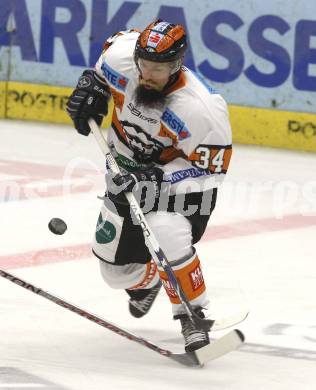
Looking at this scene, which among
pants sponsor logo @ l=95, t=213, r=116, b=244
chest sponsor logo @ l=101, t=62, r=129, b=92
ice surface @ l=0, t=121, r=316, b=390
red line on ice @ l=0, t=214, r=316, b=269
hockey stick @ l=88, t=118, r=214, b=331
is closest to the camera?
ice surface @ l=0, t=121, r=316, b=390

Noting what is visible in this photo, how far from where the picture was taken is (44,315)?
16.7ft

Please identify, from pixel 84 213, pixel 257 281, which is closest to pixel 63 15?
pixel 84 213

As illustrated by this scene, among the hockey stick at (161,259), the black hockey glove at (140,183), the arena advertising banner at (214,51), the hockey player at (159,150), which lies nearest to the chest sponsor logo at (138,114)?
the hockey player at (159,150)

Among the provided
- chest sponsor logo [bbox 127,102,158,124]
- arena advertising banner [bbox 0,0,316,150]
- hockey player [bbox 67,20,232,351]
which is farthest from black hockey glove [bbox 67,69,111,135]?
arena advertising banner [bbox 0,0,316,150]

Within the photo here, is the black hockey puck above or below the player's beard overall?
below

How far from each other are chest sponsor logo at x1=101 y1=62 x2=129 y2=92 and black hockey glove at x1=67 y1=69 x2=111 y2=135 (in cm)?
8

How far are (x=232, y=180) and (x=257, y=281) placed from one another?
2378 mm

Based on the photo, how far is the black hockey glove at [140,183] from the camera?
464cm

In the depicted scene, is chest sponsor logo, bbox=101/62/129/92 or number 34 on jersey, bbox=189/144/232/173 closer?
number 34 on jersey, bbox=189/144/232/173

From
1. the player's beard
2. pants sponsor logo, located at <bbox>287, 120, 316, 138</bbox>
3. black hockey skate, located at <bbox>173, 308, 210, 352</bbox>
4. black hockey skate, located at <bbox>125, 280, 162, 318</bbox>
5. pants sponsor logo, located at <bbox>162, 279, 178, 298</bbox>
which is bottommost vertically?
pants sponsor logo, located at <bbox>287, 120, 316, 138</bbox>

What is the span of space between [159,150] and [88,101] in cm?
40

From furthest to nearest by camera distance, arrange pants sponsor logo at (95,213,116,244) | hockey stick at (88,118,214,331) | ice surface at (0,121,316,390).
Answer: pants sponsor logo at (95,213,116,244) < hockey stick at (88,118,214,331) < ice surface at (0,121,316,390)

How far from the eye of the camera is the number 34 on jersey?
454 centimetres

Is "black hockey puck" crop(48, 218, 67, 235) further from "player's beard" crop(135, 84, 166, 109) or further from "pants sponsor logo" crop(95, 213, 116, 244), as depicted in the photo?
"player's beard" crop(135, 84, 166, 109)
